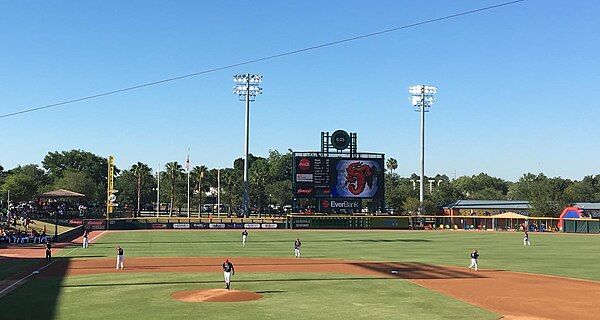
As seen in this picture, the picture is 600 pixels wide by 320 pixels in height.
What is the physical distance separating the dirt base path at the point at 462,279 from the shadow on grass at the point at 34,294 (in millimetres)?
878

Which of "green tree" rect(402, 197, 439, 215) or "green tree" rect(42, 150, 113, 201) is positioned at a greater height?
"green tree" rect(42, 150, 113, 201)

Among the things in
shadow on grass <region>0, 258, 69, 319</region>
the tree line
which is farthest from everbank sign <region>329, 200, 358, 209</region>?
shadow on grass <region>0, 258, 69, 319</region>

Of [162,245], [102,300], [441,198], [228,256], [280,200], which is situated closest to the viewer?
[102,300]

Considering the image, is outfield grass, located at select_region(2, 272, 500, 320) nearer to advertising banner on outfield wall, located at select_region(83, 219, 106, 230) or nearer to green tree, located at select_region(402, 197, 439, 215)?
advertising banner on outfield wall, located at select_region(83, 219, 106, 230)

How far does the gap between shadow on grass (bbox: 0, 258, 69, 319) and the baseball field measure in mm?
49

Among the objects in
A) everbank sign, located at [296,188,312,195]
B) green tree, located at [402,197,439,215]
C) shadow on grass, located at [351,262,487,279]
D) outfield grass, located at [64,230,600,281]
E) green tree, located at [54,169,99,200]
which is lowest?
outfield grass, located at [64,230,600,281]

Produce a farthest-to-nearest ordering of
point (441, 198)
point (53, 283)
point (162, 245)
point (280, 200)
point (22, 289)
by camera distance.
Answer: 1. point (441, 198)
2. point (280, 200)
3. point (162, 245)
4. point (53, 283)
5. point (22, 289)

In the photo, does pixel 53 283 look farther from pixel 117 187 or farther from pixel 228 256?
pixel 117 187

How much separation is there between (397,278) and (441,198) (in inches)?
Answer: 4881

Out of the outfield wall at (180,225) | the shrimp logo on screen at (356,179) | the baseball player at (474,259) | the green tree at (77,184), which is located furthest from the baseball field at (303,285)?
the green tree at (77,184)

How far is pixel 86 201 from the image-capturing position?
12594cm

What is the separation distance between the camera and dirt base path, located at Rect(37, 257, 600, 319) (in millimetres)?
23453

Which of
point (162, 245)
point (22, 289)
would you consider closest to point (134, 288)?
point (22, 289)

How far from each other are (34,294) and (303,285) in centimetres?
1246
